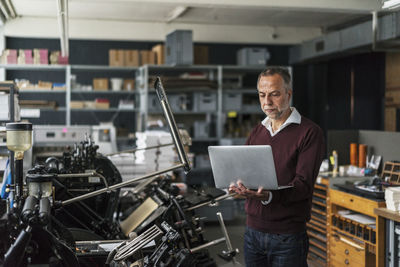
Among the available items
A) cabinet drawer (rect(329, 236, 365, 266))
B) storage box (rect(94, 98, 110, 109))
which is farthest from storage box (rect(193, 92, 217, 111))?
cabinet drawer (rect(329, 236, 365, 266))

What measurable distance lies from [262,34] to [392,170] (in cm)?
611

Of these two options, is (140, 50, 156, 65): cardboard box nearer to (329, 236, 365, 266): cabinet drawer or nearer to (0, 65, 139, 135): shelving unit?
(0, 65, 139, 135): shelving unit

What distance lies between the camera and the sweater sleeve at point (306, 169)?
2275mm

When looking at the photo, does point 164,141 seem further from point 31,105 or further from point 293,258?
point 293,258

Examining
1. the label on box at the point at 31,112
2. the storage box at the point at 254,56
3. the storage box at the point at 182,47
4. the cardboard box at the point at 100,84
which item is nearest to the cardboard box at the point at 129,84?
the cardboard box at the point at 100,84

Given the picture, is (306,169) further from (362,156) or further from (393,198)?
(362,156)

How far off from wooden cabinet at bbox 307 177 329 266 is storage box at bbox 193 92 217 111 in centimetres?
384

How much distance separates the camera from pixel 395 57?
898 centimetres

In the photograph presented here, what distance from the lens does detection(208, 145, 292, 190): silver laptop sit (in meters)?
2.23

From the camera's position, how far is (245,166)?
2.29 m

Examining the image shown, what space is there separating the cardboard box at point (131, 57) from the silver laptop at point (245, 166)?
6.79 meters

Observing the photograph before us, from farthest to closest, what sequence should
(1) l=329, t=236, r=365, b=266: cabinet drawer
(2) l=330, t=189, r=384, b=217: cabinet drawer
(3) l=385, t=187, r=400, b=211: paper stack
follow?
(1) l=329, t=236, r=365, b=266: cabinet drawer < (2) l=330, t=189, r=384, b=217: cabinet drawer < (3) l=385, t=187, r=400, b=211: paper stack

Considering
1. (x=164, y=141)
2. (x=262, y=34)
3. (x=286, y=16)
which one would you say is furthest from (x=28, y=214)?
(x=262, y=34)

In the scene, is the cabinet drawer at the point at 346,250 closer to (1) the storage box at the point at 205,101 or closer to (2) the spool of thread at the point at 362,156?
(2) the spool of thread at the point at 362,156
